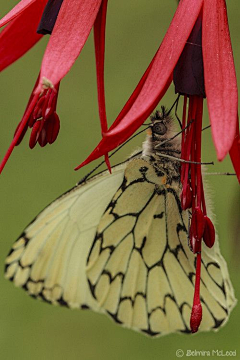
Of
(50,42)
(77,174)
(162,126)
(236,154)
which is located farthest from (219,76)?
(77,174)

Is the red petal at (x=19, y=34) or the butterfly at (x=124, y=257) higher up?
the red petal at (x=19, y=34)

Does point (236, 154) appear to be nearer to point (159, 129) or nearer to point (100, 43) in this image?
point (100, 43)

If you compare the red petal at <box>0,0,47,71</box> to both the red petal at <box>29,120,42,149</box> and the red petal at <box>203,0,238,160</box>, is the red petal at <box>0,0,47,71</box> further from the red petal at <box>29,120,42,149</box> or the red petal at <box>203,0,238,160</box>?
the red petal at <box>203,0,238,160</box>

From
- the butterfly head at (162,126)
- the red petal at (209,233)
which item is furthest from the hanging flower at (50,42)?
the butterfly head at (162,126)

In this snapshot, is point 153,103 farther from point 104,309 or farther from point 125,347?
point 125,347

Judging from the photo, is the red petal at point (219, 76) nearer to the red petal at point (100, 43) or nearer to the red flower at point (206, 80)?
the red flower at point (206, 80)

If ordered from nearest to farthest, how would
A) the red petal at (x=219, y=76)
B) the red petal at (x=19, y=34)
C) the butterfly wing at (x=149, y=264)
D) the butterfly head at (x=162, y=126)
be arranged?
the red petal at (x=219, y=76), the red petal at (x=19, y=34), the butterfly head at (x=162, y=126), the butterfly wing at (x=149, y=264)

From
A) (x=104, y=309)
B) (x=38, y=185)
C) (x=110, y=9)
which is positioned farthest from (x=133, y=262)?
(x=110, y=9)

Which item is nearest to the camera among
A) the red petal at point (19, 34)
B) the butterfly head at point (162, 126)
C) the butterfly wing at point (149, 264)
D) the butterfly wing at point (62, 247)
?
the red petal at point (19, 34)
